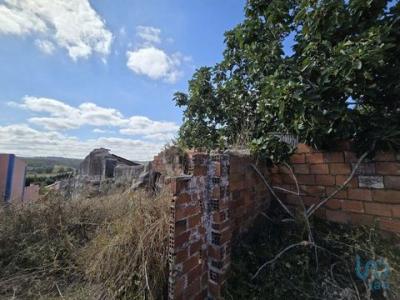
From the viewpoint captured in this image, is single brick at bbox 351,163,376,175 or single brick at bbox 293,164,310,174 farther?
single brick at bbox 293,164,310,174

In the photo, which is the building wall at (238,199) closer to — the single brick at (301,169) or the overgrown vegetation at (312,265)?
the single brick at (301,169)

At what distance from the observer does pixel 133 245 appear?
1.86 metres

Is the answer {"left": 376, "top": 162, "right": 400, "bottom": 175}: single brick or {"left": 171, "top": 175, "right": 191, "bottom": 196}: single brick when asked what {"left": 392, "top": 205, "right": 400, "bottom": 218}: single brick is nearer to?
{"left": 376, "top": 162, "right": 400, "bottom": 175}: single brick

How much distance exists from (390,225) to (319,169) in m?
0.77

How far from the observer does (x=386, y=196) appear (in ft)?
6.65

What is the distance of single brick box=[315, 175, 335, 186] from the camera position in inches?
91.5

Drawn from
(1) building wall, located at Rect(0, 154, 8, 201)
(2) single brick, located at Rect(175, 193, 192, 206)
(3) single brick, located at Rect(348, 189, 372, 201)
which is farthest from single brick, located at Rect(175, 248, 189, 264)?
(1) building wall, located at Rect(0, 154, 8, 201)

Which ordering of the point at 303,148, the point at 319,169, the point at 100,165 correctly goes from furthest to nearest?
the point at 100,165, the point at 303,148, the point at 319,169

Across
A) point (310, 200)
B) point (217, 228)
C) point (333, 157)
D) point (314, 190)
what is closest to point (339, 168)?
point (333, 157)

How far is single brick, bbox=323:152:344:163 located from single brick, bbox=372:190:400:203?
42cm

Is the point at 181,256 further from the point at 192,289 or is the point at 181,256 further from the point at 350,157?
the point at 350,157

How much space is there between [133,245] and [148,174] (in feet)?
6.94

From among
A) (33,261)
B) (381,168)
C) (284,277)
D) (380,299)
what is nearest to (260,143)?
(381,168)

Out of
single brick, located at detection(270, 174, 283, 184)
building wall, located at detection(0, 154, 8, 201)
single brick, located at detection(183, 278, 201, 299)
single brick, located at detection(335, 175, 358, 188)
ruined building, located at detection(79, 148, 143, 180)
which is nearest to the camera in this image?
single brick, located at detection(183, 278, 201, 299)
